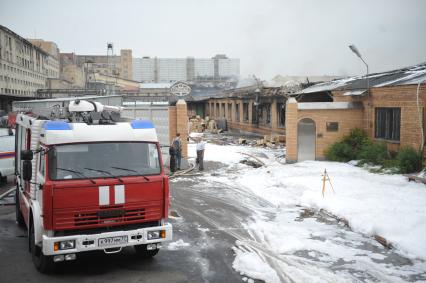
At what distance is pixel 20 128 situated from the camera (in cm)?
1021

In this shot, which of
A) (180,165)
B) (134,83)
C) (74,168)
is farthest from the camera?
(134,83)

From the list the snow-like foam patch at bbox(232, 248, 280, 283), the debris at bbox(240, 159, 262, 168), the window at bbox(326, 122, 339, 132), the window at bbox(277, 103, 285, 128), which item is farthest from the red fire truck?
the window at bbox(277, 103, 285, 128)

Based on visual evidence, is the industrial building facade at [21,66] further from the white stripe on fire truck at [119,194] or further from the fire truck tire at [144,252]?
the white stripe on fire truck at [119,194]

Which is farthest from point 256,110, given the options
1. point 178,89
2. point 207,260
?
point 207,260

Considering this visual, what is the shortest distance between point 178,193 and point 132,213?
7.69 meters

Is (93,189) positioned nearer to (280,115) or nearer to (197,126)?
(280,115)

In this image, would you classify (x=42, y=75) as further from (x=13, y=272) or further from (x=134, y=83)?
(x=13, y=272)

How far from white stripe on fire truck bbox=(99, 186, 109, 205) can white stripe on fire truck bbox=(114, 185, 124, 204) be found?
15 centimetres

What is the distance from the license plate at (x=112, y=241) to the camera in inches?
273

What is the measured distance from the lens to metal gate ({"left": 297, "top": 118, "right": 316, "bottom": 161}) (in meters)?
20.8

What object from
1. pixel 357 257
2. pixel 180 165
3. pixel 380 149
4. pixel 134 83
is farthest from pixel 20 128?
pixel 134 83

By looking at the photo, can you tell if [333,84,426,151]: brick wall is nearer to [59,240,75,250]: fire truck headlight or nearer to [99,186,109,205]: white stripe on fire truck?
[99,186,109,205]: white stripe on fire truck

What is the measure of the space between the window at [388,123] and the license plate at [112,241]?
48.2ft

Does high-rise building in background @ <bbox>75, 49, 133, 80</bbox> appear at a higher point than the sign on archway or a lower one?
higher
